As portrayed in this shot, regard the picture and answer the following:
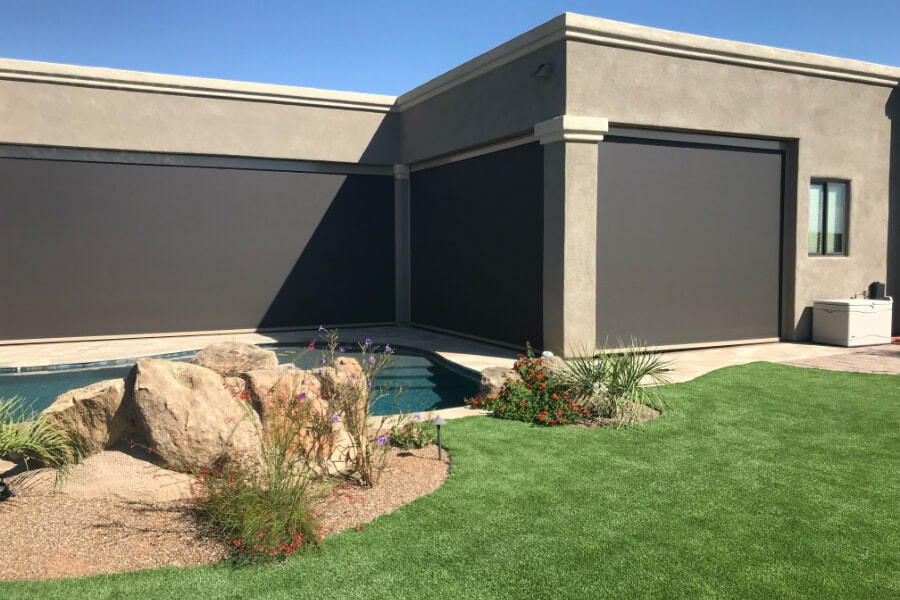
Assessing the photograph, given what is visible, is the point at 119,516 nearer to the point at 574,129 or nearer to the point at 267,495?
the point at 267,495

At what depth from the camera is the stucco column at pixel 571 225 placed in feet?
31.2

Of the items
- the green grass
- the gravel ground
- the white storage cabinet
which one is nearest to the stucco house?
the white storage cabinet

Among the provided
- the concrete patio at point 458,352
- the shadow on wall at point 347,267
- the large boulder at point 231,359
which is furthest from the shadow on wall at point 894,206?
the large boulder at point 231,359

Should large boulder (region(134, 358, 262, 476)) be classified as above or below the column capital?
below

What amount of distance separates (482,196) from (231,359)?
7089 millimetres

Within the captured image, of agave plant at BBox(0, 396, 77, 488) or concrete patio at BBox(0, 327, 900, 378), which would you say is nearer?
agave plant at BBox(0, 396, 77, 488)

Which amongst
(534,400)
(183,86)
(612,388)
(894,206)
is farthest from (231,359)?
(894,206)

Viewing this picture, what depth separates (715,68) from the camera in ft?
34.3

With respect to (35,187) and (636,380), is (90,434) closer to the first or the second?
(636,380)

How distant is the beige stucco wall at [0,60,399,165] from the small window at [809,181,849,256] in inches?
327

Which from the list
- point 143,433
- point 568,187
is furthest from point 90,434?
point 568,187

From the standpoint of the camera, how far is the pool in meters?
8.62

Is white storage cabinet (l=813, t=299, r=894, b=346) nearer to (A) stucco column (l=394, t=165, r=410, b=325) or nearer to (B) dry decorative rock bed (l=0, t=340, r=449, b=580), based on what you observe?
(A) stucco column (l=394, t=165, r=410, b=325)

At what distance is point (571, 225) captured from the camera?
A: 9.59 m
